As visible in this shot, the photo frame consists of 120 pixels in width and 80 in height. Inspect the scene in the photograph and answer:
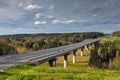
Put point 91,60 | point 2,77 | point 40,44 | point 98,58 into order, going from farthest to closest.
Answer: point 40,44
point 98,58
point 91,60
point 2,77

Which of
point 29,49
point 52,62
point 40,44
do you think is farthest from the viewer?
point 40,44

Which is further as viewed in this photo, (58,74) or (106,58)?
(106,58)

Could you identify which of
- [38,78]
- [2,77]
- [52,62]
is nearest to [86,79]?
[38,78]

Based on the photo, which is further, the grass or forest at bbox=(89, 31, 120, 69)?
forest at bbox=(89, 31, 120, 69)

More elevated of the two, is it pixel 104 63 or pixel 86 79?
pixel 86 79

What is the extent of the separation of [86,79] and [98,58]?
298ft

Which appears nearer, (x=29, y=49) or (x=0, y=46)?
(x=0, y=46)

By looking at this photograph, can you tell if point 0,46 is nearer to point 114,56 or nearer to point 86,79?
point 114,56

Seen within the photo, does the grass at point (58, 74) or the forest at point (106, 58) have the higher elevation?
the grass at point (58, 74)

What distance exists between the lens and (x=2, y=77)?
31.6m

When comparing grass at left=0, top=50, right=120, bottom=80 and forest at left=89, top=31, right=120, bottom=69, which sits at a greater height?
grass at left=0, top=50, right=120, bottom=80

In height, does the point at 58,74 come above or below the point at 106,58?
above

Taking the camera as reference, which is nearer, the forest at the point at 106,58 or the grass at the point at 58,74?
the grass at the point at 58,74

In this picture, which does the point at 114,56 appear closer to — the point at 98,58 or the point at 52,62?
the point at 98,58
